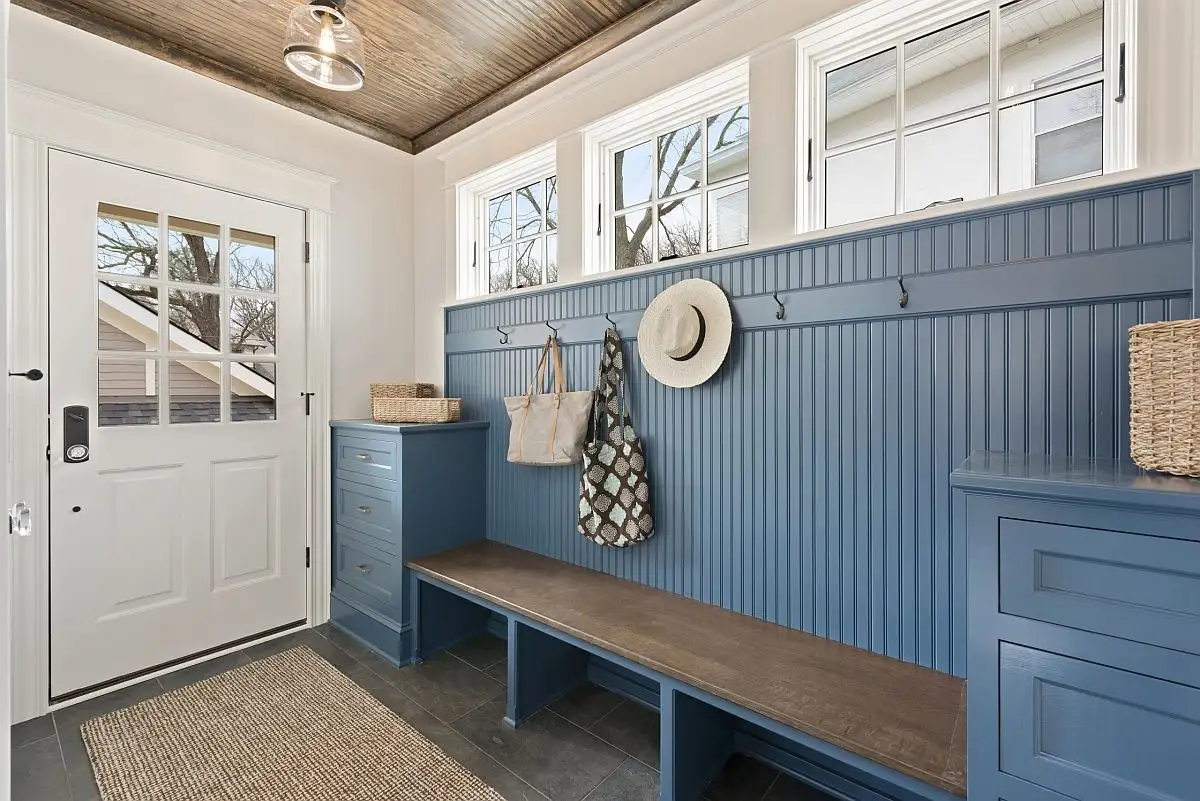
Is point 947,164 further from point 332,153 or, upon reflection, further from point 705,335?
point 332,153

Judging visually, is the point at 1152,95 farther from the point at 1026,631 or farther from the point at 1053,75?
the point at 1026,631

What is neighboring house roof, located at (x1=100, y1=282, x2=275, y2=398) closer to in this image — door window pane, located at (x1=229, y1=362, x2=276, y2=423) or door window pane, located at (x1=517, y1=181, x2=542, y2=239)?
door window pane, located at (x1=229, y1=362, x2=276, y2=423)

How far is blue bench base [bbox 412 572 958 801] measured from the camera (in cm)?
143

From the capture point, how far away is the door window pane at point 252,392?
2600 millimetres

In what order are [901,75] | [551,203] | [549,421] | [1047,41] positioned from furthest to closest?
[551,203] < [549,421] < [901,75] < [1047,41]

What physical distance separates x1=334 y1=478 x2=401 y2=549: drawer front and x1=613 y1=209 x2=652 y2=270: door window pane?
1471 mm

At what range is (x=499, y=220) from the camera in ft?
10.2

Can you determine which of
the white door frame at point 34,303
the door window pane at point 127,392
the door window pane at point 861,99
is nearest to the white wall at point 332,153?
the white door frame at point 34,303

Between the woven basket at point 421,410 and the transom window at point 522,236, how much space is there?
71 centimetres

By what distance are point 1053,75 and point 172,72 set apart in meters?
3.25

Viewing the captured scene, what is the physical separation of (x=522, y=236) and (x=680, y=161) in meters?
1.01

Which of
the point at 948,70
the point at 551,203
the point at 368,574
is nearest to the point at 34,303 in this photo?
the point at 368,574

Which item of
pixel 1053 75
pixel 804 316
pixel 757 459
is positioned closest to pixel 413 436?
pixel 757 459

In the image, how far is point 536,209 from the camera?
2.89 metres
